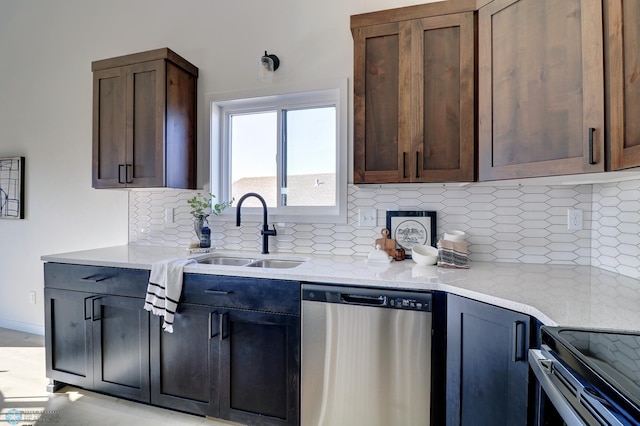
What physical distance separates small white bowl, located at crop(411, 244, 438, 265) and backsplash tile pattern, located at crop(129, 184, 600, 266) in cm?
21

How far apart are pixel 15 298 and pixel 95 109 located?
2.30 m

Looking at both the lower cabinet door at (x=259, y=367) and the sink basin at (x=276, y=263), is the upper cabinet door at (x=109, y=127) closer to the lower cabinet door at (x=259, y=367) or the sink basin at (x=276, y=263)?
the sink basin at (x=276, y=263)

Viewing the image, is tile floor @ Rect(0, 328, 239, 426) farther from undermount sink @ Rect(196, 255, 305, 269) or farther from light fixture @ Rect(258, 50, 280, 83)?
light fixture @ Rect(258, 50, 280, 83)

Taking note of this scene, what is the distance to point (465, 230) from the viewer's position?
2.04 meters

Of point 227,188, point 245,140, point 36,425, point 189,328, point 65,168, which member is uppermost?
point 245,140

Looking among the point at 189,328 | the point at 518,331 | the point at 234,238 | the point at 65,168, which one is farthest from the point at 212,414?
the point at 65,168

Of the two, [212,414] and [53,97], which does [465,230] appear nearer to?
[212,414]

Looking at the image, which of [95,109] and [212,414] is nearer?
[212,414]

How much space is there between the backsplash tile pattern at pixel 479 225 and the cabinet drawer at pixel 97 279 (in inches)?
29.1

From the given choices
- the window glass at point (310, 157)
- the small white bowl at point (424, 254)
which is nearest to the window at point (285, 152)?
the window glass at point (310, 157)

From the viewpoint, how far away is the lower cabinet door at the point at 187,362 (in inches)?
69.1

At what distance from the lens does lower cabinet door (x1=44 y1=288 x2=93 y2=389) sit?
202 centimetres

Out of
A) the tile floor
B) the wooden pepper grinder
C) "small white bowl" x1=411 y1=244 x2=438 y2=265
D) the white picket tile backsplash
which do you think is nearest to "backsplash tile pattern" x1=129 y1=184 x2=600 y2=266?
the white picket tile backsplash

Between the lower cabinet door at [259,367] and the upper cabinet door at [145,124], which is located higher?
the upper cabinet door at [145,124]
